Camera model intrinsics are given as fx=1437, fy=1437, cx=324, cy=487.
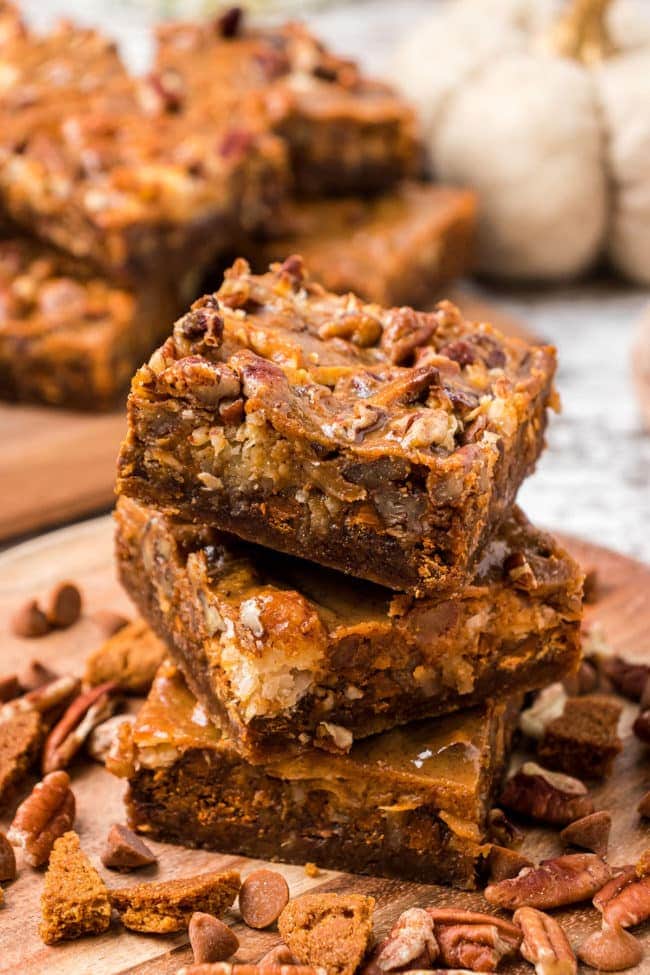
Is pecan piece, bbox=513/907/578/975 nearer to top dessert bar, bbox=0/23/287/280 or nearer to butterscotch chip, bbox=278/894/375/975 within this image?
butterscotch chip, bbox=278/894/375/975

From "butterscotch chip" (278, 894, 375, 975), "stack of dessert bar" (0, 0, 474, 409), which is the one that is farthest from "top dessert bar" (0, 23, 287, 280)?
"butterscotch chip" (278, 894, 375, 975)

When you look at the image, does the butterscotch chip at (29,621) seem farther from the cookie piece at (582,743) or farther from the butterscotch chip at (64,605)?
the cookie piece at (582,743)

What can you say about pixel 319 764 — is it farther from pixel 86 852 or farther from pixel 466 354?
pixel 466 354

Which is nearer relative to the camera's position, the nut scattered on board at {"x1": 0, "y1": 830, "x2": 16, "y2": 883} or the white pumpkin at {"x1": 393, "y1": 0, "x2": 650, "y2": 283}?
the nut scattered on board at {"x1": 0, "y1": 830, "x2": 16, "y2": 883}

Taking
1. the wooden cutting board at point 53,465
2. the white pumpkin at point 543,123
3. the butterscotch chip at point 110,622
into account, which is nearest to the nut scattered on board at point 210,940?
the butterscotch chip at point 110,622

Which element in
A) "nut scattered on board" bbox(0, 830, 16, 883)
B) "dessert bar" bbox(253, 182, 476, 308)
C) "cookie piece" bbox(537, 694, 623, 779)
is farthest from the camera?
"dessert bar" bbox(253, 182, 476, 308)

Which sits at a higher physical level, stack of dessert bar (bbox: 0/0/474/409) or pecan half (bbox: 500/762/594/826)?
stack of dessert bar (bbox: 0/0/474/409)

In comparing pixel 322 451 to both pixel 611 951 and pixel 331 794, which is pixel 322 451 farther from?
pixel 611 951
